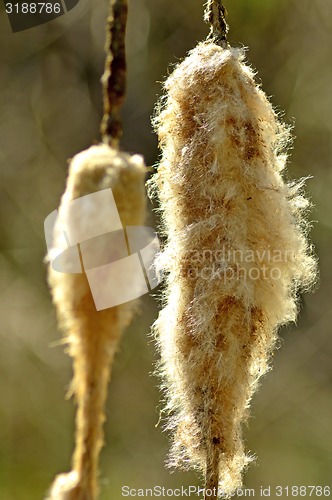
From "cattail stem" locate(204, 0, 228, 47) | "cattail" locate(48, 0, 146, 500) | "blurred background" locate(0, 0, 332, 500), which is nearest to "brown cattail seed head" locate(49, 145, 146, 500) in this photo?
"cattail" locate(48, 0, 146, 500)

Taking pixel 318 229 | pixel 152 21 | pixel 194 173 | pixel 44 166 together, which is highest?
pixel 152 21

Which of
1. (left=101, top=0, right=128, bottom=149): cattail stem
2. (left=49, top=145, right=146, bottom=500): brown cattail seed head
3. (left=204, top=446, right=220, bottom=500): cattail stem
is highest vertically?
(left=101, top=0, right=128, bottom=149): cattail stem

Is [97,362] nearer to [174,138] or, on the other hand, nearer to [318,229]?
[174,138]

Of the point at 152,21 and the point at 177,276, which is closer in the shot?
the point at 177,276

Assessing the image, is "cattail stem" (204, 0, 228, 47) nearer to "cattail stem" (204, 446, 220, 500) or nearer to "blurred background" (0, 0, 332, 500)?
"cattail stem" (204, 446, 220, 500)

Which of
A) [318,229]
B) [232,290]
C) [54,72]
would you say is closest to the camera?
[232,290]

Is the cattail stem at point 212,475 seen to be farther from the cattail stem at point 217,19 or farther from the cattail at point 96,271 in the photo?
the cattail stem at point 217,19

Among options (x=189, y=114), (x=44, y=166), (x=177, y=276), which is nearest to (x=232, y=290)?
(x=177, y=276)
